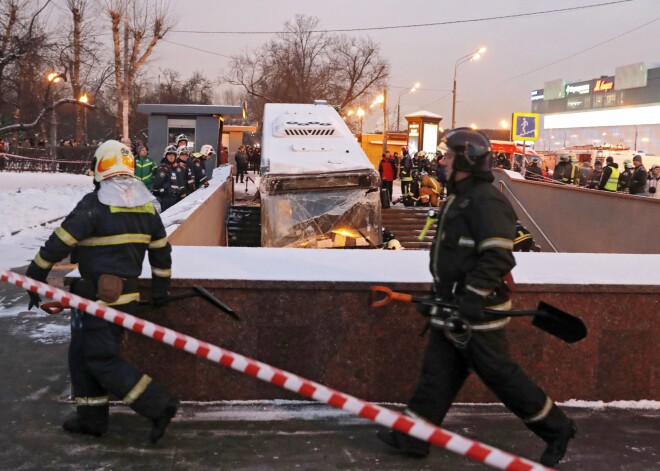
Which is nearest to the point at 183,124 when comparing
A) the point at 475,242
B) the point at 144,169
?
the point at 144,169

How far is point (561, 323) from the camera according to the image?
14.3 feet

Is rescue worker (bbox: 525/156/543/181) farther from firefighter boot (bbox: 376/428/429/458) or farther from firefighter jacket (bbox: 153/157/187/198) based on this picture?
firefighter boot (bbox: 376/428/429/458)

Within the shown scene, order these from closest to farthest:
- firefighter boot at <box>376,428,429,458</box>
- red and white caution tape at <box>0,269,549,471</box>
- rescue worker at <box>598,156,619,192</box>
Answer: red and white caution tape at <box>0,269,549,471</box> → firefighter boot at <box>376,428,429,458</box> → rescue worker at <box>598,156,619,192</box>

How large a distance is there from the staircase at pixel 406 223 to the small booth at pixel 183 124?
671 centimetres

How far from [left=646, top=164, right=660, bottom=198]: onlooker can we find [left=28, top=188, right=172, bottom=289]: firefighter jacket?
21422 millimetres

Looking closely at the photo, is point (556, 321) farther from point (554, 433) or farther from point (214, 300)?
point (214, 300)

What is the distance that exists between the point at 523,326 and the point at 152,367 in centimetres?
248

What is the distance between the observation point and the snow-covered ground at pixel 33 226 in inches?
261

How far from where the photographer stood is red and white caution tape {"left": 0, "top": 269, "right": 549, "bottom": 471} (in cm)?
293

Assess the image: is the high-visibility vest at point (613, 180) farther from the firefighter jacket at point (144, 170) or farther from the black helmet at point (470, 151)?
the black helmet at point (470, 151)

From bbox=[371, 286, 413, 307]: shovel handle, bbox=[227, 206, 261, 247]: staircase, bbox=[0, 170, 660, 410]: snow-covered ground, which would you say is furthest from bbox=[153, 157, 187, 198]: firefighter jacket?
bbox=[371, 286, 413, 307]: shovel handle

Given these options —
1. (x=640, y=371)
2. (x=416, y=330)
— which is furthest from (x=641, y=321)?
(x=416, y=330)

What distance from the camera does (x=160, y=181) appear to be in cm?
1390

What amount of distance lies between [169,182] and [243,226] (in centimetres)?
241
